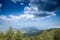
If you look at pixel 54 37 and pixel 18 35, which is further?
pixel 54 37

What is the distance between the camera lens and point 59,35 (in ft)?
82.2

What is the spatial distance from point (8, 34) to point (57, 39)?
23.8ft

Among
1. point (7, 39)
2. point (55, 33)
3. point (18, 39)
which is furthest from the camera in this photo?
point (55, 33)

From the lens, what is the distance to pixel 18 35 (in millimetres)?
21828

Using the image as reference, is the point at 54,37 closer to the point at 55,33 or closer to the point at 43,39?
the point at 55,33

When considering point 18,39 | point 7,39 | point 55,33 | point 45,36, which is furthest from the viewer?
point 45,36

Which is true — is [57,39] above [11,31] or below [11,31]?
below

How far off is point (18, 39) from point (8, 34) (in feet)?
11.4

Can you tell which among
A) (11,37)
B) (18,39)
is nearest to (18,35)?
(18,39)

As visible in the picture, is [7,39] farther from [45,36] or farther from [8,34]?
[45,36]

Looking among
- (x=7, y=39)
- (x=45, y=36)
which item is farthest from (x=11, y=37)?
(x=45, y=36)

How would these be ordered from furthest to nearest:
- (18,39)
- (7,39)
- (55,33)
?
(55,33)
(7,39)
(18,39)

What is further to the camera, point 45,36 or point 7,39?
point 45,36

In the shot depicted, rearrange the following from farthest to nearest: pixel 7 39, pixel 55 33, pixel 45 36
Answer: pixel 45 36 → pixel 55 33 → pixel 7 39
